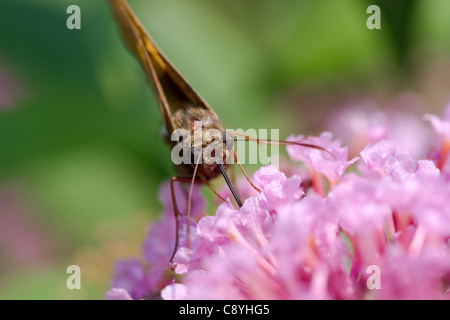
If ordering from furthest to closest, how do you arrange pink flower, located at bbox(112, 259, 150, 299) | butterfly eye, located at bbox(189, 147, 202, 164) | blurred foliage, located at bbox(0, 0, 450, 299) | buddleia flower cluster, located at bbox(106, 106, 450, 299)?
blurred foliage, located at bbox(0, 0, 450, 299) → pink flower, located at bbox(112, 259, 150, 299) → butterfly eye, located at bbox(189, 147, 202, 164) → buddleia flower cluster, located at bbox(106, 106, 450, 299)

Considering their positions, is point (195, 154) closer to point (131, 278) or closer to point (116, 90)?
point (131, 278)

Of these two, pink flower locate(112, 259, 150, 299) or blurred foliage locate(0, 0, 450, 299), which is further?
blurred foliage locate(0, 0, 450, 299)

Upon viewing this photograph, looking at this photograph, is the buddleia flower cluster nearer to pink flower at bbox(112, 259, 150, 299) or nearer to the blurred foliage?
pink flower at bbox(112, 259, 150, 299)

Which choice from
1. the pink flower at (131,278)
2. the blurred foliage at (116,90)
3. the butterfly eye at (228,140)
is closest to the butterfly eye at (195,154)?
the butterfly eye at (228,140)

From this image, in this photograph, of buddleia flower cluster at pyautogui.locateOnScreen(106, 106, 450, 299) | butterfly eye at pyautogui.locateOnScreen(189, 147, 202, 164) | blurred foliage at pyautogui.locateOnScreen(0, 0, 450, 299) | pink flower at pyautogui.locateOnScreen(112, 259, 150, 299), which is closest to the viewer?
buddleia flower cluster at pyautogui.locateOnScreen(106, 106, 450, 299)

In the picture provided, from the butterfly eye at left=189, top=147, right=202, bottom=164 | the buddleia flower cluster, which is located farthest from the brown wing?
the buddleia flower cluster
